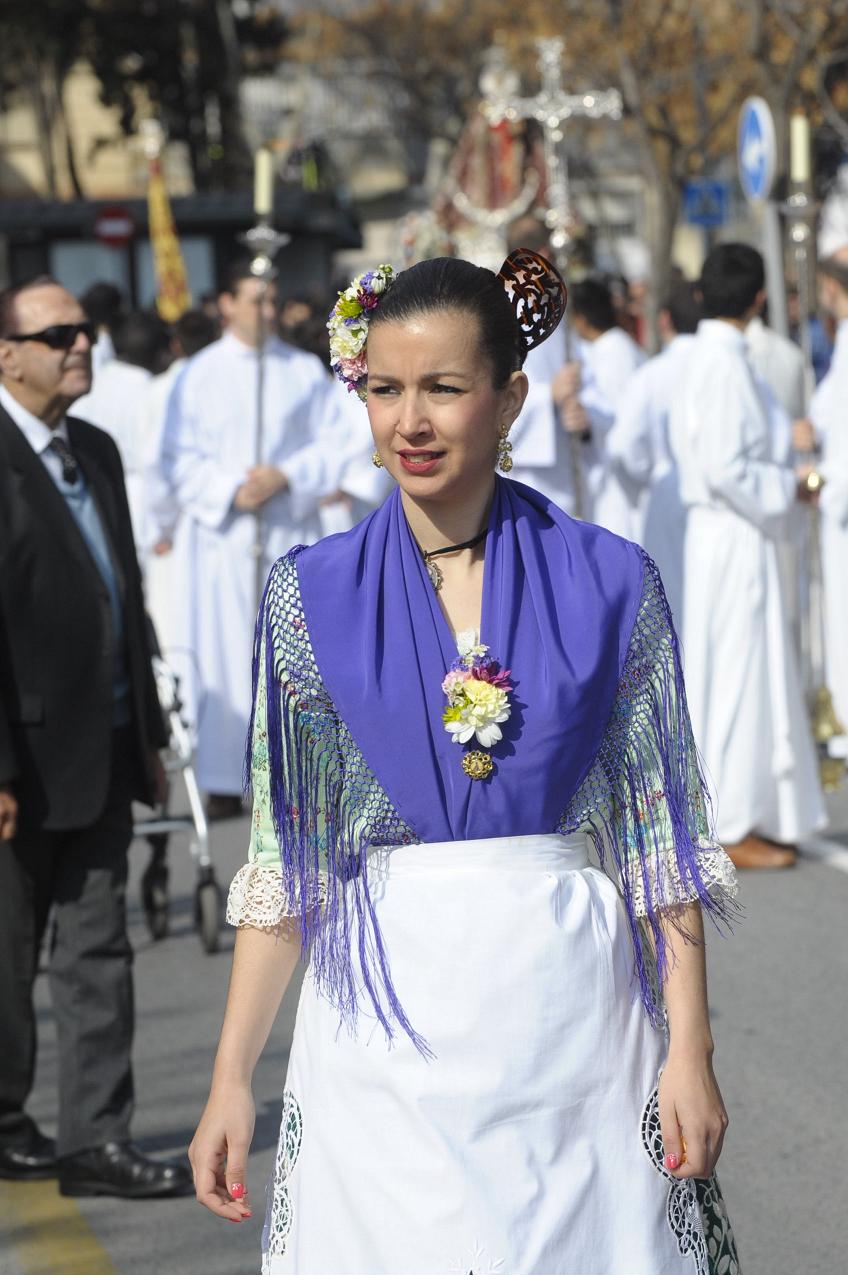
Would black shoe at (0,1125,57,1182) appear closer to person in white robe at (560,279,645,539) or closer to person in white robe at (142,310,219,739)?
person in white robe at (142,310,219,739)

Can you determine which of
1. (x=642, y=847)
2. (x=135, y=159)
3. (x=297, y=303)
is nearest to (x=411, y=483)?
(x=642, y=847)

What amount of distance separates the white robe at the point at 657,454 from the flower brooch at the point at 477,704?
6.55 m

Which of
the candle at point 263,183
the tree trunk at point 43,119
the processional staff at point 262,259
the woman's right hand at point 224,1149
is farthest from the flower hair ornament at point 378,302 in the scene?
the tree trunk at point 43,119

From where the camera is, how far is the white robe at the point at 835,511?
1042cm

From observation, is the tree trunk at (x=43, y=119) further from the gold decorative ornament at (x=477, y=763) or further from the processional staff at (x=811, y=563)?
the gold decorative ornament at (x=477, y=763)

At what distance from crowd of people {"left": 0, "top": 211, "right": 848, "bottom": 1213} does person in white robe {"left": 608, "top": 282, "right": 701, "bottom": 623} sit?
0.05ft

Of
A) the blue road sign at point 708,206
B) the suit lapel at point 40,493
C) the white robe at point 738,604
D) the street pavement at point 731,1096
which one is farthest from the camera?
the blue road sign at point 708,206

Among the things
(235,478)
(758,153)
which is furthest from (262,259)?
(758,153)

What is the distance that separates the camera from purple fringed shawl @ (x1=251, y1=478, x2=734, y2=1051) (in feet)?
9.68

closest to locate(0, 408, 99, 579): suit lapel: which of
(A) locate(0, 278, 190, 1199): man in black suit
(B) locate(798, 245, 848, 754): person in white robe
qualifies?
(A) locate(0, 278, 190, 1199): man in black suit

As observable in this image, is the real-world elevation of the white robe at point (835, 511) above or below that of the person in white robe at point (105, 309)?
below

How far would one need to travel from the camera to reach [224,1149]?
9.91 feet

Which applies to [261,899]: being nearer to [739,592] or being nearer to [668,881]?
[668,881]

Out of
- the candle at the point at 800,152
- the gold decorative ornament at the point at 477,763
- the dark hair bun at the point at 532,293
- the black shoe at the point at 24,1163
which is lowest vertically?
the black shoe at the point at 24,1163
